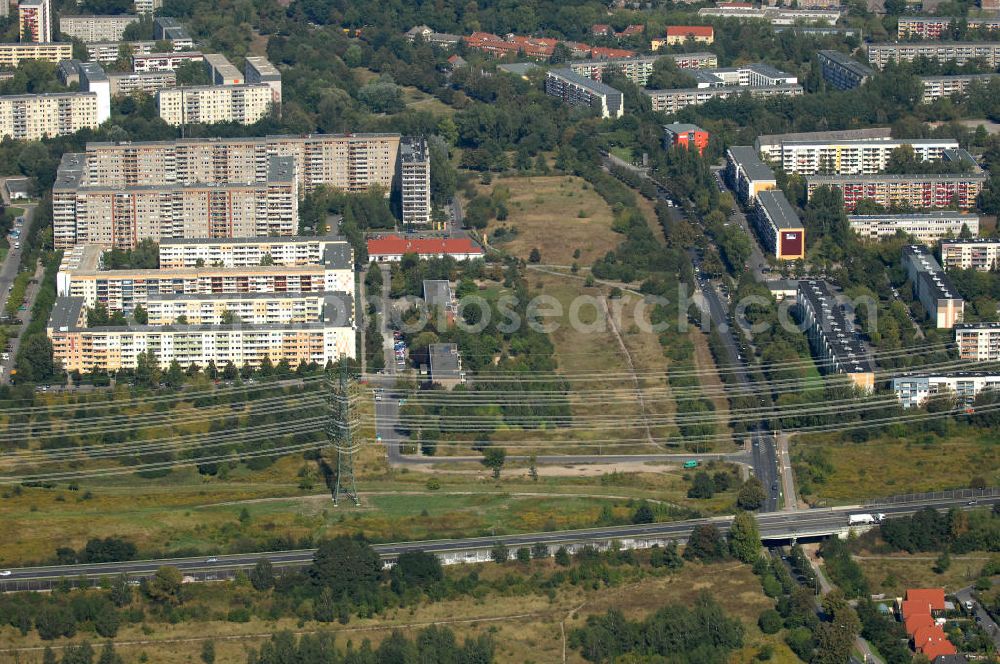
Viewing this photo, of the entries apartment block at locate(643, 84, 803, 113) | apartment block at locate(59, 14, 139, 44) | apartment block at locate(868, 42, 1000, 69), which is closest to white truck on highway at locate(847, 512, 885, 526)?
apartment block at locate(643, 84, 803, 113)

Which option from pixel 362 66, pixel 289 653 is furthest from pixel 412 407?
pixel 362 66

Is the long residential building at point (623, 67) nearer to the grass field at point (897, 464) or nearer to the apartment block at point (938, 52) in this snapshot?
the apartment block at point (938, 52)

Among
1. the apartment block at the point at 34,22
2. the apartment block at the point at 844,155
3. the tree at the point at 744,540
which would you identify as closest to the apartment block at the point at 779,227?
the apartment block at the point at 844,155

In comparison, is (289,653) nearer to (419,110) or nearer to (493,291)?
(493,291)

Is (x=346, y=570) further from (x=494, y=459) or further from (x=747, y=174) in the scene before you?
(x=747, y=174)

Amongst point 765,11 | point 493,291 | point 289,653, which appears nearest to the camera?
point 289,653

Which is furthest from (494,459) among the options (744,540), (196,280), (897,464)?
(196,280)

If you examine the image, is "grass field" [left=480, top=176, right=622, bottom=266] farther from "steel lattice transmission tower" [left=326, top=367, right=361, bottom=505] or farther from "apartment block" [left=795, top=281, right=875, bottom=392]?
"steel lattice transmission tower" [left=326, top=367, right=361, bottom=505]

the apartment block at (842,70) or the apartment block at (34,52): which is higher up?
the apartment block at (842,70)
